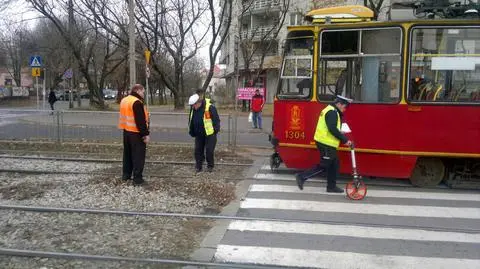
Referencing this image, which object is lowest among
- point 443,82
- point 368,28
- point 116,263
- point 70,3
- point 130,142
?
point 116,263

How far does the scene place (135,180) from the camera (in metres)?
8.45

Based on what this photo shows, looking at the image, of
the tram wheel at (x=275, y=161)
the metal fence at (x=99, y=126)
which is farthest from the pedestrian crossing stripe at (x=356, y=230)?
the metal fence at (x=99, y=126)

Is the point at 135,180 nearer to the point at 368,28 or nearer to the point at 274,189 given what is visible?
the point at 274,189

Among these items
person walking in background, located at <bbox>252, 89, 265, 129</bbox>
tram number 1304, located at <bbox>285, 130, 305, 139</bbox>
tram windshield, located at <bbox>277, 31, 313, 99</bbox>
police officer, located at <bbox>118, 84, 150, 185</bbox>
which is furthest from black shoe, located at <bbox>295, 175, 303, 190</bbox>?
person walking in background, located at <bbox>252, 89, 265, 129</bbox>

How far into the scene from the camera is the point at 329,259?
205 inches

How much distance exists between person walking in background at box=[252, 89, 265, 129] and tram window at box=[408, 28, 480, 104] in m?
11.4

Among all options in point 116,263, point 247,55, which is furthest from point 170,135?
point 247,55

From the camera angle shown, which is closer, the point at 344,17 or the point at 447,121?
the point at 447,121

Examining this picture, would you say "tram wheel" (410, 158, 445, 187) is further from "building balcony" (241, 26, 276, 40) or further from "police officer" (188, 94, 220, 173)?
"building balcony" (241, 26, 276, 40)

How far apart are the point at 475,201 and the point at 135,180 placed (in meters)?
5.82

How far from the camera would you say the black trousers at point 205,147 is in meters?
9.84

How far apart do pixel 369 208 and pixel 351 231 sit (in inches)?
50.2

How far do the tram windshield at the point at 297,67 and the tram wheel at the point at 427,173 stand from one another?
245cm

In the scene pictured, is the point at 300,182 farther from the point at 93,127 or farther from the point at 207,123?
the point at 93,127
